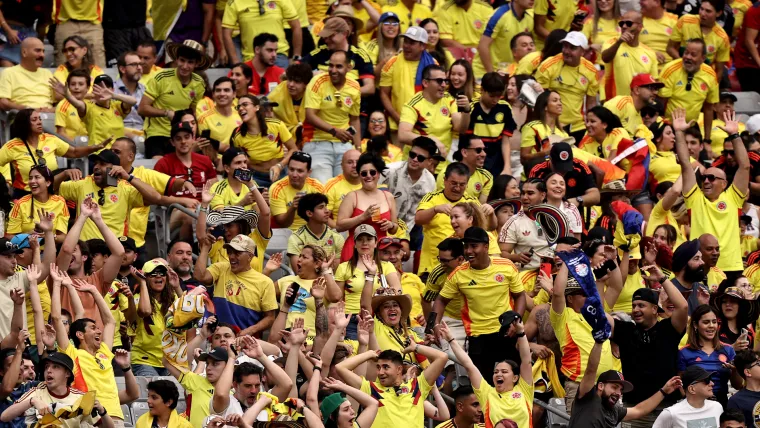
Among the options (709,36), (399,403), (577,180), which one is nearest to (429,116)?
(577,180)

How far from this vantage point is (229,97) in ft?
62.4

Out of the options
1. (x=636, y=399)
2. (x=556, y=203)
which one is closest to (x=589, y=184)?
(x=556, y=203)

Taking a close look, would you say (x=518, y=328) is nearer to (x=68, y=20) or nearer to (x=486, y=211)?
(x=486, y=211)

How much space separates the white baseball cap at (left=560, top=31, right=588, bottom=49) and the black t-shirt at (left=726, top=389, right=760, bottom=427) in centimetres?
594

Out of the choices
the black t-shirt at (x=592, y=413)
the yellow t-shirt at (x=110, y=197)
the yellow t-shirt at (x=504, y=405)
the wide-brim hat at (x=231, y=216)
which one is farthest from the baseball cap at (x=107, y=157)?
the black t-shirt at (x=592, y=413)

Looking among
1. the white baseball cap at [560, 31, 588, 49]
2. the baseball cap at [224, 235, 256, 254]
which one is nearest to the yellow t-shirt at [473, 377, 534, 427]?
the baseball cap at [224, 235, 256, 254]

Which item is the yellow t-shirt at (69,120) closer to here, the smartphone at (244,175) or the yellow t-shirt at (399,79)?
the smartphone at (244,175)

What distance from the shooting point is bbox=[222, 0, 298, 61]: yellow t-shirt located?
20891 mm

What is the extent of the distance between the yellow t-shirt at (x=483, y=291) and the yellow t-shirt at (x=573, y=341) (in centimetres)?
50

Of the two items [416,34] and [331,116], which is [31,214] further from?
[416,34]

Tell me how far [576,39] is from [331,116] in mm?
2937

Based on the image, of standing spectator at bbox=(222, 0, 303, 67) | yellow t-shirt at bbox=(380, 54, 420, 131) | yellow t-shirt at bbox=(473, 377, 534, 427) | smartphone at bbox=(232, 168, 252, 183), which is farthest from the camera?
standing spectator at bbox=(222, 0, 303, 67)

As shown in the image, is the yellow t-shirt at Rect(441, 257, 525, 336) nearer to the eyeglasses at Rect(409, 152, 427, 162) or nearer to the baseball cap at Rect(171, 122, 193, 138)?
the eyeglasses at Rect(409, 152, 427, 162)

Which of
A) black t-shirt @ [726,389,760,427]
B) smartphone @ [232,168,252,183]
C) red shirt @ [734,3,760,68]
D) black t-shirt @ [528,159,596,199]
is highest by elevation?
smartphone @ [232,168,252,183]
